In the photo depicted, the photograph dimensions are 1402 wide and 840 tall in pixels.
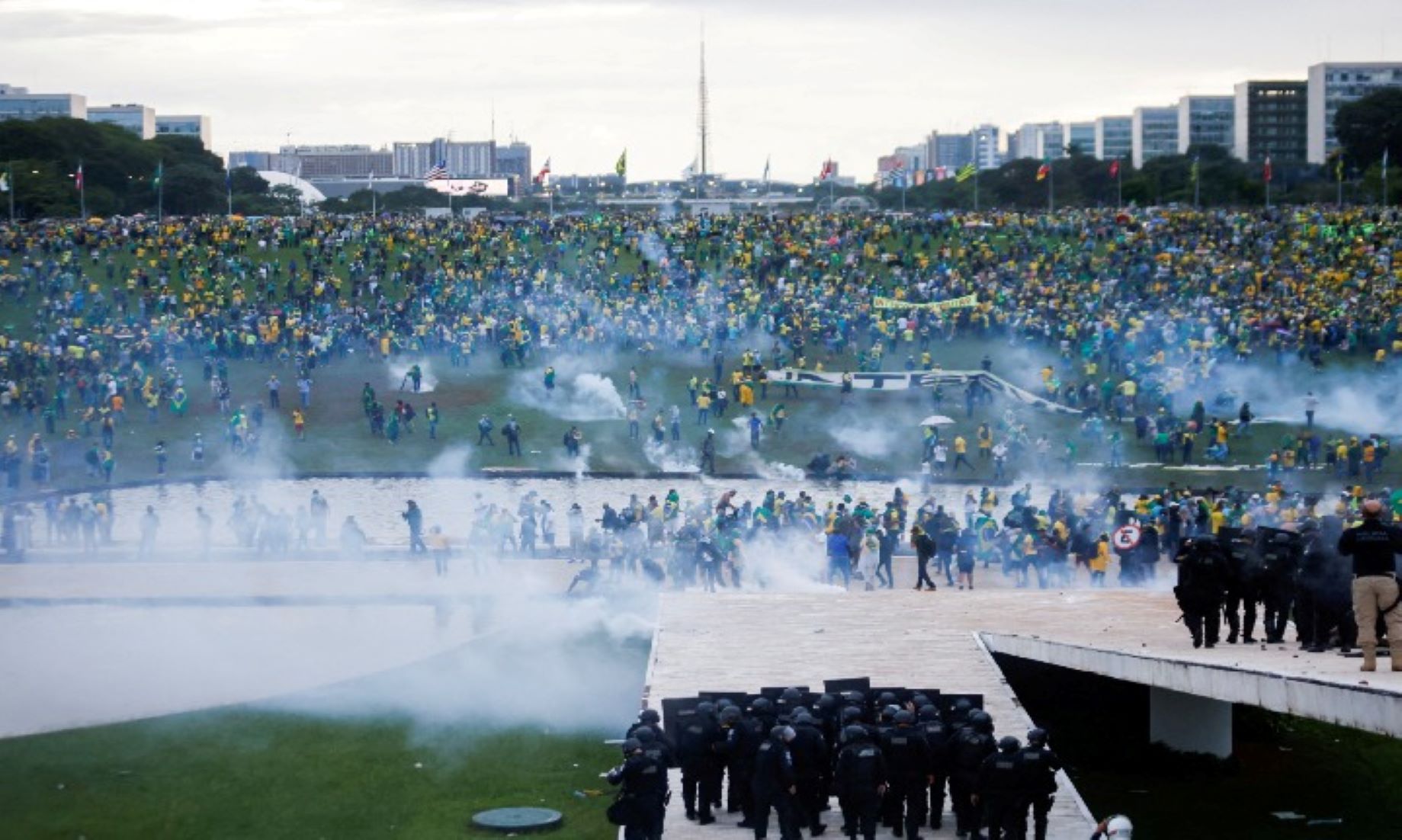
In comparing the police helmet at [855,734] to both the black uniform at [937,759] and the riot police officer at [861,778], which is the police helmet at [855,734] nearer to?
the riot police officer at [861,778]

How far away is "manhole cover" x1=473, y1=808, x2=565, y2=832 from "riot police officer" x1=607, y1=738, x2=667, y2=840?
149 inches

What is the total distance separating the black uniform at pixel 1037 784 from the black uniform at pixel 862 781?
1.10 meters

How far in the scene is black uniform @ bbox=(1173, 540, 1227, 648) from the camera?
66.0 ft

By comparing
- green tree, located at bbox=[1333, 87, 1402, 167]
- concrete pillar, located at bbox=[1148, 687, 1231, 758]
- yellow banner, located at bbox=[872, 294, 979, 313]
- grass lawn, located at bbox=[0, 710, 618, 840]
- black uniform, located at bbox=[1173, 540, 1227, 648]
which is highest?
green tree, located at bbox=[1333, 87, 1402, 167]

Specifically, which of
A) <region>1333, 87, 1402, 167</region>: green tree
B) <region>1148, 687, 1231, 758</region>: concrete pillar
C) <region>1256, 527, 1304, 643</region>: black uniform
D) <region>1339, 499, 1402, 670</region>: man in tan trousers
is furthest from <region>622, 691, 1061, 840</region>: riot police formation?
<region>1333, 87, 1402, 167</region>: green tree

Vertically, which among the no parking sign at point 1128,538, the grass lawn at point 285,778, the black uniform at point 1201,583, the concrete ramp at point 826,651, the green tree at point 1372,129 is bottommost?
the grass lawn at point 285,778

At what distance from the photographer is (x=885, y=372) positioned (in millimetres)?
54688

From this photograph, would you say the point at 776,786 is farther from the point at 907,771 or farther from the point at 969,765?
the point at 969,765

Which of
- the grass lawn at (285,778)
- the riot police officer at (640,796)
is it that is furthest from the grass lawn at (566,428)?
the riot police officer at (640,796)

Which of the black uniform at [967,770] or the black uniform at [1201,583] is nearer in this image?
the black uniform at [967,770]

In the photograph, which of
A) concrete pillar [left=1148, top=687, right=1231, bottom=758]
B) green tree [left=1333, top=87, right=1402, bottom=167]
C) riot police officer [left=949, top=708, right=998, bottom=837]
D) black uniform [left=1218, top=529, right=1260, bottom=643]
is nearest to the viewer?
riot police officer [left=949, top=708, right=998, bottom=837]

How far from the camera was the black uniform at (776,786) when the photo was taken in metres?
16.2

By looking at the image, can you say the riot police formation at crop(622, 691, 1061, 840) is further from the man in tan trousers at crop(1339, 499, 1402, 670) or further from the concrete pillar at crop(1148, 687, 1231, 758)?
the concrete pillar at crop(1148, 687, 1231, 758)

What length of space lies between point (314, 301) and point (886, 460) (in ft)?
74.6
